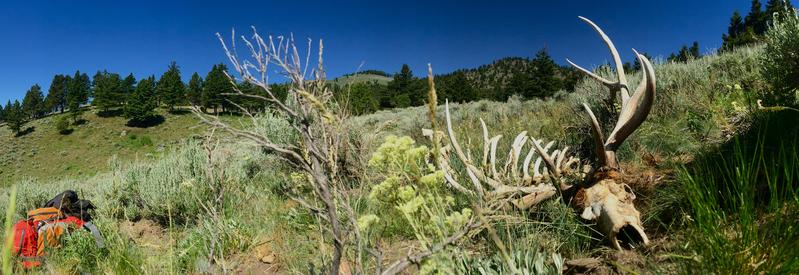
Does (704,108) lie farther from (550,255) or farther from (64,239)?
(64,239)

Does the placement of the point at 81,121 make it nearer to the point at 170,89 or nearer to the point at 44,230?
the point at 170,89

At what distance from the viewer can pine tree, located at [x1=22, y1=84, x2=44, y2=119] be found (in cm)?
7783

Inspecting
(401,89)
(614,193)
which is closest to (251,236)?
(614,193)

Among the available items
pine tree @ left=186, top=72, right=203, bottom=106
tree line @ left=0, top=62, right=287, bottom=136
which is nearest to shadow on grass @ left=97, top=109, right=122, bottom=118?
tree line @ left=0, top=62, right=287, bottom=136

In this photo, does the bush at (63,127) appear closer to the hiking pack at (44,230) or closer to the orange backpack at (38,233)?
the hiking pack at (44,230)

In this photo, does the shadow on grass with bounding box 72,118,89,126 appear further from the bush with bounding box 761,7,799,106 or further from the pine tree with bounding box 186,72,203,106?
the bush with bounding box 761,7,799,106

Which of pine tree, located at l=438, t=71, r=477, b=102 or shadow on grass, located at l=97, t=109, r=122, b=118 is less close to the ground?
pine tree, located at l=438, t=71, r=477, b=102

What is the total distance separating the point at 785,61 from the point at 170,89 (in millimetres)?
83330

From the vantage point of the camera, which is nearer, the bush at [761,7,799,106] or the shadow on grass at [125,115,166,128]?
the bush at [761,7,799,106]

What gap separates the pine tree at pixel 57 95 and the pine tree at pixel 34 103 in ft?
3.74

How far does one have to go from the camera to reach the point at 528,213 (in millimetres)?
2713

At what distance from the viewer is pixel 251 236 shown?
168 inches

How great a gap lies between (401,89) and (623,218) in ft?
270

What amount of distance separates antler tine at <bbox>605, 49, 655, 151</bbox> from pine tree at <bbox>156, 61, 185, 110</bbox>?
267 ft
